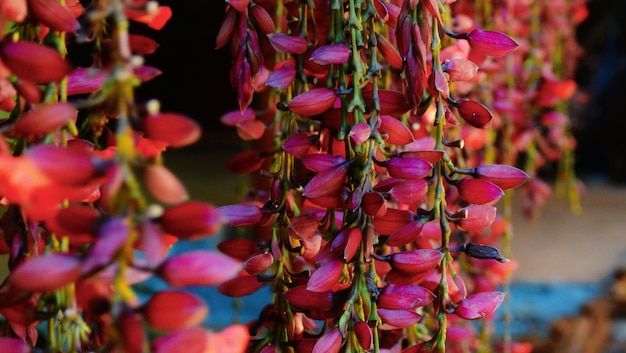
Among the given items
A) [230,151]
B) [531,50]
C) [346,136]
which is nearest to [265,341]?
[346,136]

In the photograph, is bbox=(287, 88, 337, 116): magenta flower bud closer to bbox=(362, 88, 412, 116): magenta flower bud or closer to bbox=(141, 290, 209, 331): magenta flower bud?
bbox=(362, 88, 412, 116): magenta flower bud

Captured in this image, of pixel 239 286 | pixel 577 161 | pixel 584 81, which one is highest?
pixel 239 286

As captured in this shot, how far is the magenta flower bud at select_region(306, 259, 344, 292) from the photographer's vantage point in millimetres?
360

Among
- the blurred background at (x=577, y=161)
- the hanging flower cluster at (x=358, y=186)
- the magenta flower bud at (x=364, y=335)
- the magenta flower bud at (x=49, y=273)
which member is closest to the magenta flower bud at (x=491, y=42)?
the hanging flower cluster at (x=358, y=186)

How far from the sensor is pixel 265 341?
39 centimetres

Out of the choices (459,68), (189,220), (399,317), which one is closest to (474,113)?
(459,68)

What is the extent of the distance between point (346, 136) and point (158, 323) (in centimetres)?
18

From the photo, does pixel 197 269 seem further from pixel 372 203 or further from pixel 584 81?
pixel 584 81

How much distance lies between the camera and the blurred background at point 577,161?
7.55 feet

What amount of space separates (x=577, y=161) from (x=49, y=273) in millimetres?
2485

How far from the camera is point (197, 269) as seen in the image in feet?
0.78

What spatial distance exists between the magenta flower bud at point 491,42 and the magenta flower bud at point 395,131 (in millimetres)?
81

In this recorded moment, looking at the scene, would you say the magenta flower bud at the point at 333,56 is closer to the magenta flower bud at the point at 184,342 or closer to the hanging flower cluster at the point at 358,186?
the hanging flower cluster at the point at 358,186

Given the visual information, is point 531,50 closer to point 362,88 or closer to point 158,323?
point 362,88
